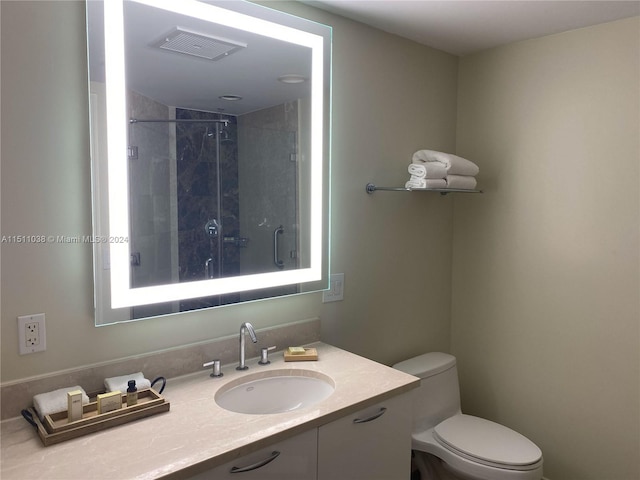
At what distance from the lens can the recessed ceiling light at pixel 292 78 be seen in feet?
6.23

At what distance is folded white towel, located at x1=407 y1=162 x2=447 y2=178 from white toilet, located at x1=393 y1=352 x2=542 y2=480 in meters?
0.94

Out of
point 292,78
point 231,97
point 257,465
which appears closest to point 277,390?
point 257,465

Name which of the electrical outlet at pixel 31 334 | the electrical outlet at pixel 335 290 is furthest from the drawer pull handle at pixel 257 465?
the electrical outlet at pixel 335 290

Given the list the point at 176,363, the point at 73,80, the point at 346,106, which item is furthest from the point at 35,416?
the point at 346,106

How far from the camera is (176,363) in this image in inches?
66.2

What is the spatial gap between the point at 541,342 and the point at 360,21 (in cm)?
178

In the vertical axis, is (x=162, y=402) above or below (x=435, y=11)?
below

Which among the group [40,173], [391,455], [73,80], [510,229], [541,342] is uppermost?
[73,80]

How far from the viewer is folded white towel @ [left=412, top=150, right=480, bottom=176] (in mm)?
2268

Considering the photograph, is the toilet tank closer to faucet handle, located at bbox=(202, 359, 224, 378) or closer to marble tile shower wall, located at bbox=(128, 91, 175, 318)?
faucet handle, located at bbox=(202, 359, 224, 378)

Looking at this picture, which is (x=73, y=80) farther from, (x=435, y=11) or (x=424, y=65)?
(x=424, y=65)

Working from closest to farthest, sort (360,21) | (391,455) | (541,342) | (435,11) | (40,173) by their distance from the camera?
(40,173)
(391,455)
(435,11)
(360,21)
(541,342)

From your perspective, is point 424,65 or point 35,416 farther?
point 424,65

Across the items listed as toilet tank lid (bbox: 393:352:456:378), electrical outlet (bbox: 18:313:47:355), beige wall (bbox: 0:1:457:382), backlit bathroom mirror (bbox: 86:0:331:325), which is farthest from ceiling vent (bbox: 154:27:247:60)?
toilet tank lid (bbox: 393:352:456:378)
